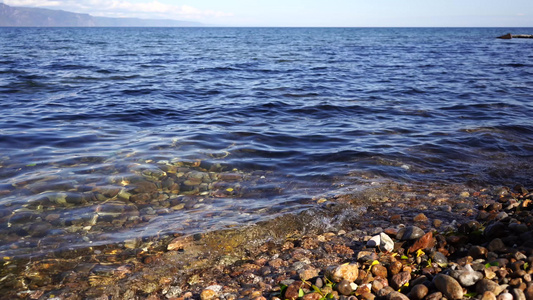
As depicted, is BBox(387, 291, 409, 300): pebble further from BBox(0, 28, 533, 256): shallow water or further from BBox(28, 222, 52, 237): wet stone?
BBox(28, 222, 52, 237): wet stone

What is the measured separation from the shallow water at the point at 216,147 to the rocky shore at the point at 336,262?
20.4 inches

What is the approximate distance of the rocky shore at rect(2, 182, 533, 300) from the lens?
3.52 meters

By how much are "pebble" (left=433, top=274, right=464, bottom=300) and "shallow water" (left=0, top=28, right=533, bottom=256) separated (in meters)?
2.58

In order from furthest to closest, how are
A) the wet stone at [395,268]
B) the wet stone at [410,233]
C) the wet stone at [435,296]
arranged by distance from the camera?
1. the wet stone at [410,233]
2. the wet stone at [395,268]
3. the wet stone at [435,296]

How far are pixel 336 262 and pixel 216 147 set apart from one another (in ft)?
15.5

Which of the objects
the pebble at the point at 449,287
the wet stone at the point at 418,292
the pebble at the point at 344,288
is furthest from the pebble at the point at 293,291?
the pebble at the point at 449,287

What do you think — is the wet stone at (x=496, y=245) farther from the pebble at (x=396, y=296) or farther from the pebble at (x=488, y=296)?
the pebble at (x=396, y=296)

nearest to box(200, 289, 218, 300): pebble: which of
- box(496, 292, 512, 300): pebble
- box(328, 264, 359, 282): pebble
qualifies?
box(328, 264, 359, 282): pebble

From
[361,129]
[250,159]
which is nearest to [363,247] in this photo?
[250,159]

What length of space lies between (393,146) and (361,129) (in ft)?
5.27

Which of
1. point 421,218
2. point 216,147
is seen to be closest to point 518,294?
point 421,218

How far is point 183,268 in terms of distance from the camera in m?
4.31

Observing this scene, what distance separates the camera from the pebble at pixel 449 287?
3.22 meters

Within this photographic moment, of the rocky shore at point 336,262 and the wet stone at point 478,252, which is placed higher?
the wet stone at point 478,252
